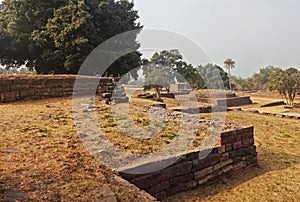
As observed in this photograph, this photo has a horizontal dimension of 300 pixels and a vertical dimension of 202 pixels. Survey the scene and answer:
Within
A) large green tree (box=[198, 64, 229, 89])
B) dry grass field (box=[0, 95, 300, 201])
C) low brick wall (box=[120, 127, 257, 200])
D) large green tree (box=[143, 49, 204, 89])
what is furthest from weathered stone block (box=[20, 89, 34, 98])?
large green tree (box=[198, 64, 229, 89])

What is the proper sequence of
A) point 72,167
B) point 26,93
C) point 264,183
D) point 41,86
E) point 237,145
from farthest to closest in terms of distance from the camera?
point 41,86 → point 26,93 → point 237,145 → point 264,183 → point 72,167

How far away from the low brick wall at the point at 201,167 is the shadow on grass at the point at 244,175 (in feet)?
0.26

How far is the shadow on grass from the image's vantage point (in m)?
3.62

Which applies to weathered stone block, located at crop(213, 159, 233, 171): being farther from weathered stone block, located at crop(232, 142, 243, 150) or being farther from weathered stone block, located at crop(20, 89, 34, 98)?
weathered stone block, located at crop(20, 89, 34, 98)

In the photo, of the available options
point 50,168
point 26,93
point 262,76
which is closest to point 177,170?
point 50,168

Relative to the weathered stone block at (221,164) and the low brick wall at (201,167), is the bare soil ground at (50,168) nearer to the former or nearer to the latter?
the low brick wall at (201,167)

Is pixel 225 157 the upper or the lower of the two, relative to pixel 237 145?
lower

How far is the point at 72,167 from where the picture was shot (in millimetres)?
2902

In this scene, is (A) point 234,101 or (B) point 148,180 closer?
(B) point 148,180

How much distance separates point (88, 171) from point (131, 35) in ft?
43.9

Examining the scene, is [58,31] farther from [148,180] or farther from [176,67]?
[176,67]

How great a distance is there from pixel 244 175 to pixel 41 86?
581cm

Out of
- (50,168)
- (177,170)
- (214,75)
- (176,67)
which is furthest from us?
(214,75)

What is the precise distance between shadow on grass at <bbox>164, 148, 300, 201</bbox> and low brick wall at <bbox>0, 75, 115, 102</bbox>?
16.2 ft
